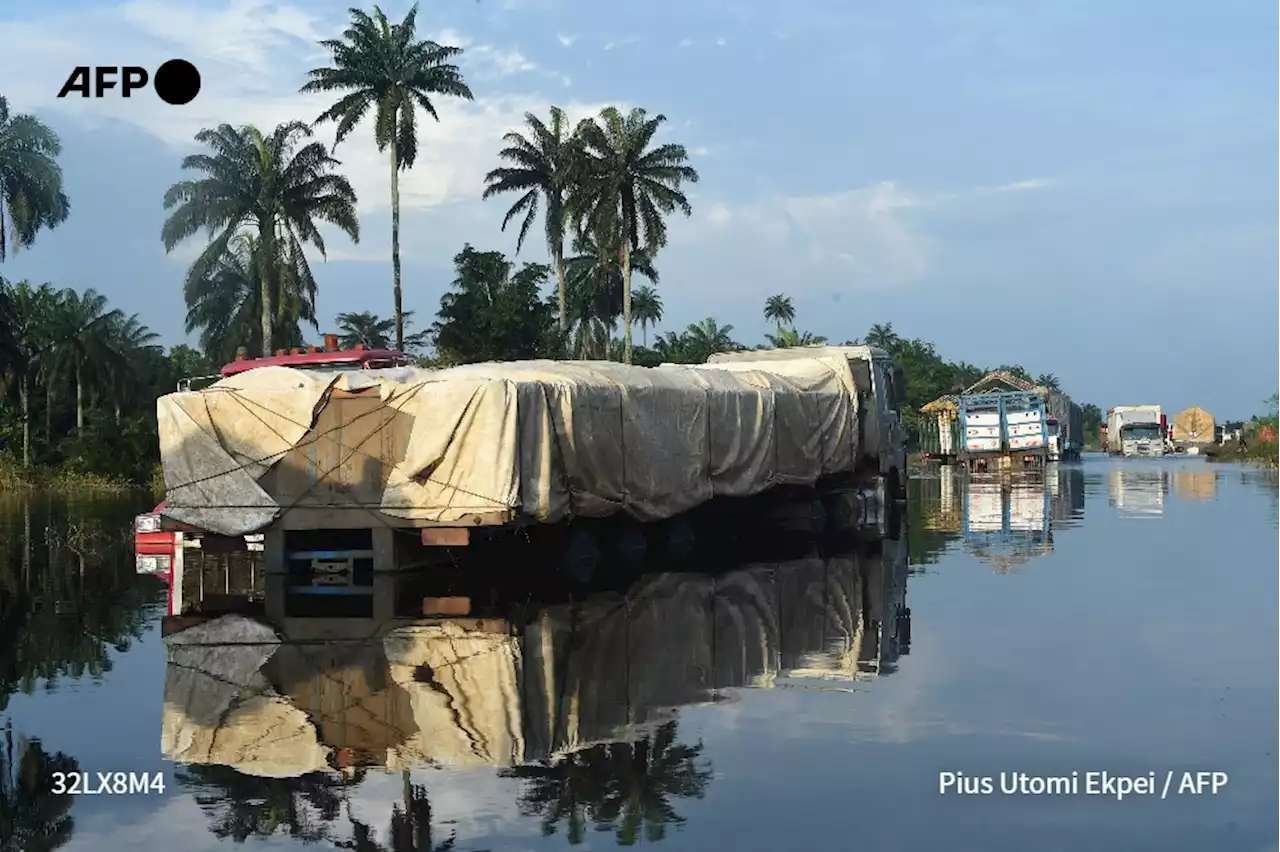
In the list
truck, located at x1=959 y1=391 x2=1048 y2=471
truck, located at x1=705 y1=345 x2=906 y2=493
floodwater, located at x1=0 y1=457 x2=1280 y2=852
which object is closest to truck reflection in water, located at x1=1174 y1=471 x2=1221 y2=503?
truck, located at x1=959 y1=391 x2=1048 y2=471

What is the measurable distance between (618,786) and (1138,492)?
3101 cm

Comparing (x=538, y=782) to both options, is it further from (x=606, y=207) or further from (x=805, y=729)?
(x=606, y=207)

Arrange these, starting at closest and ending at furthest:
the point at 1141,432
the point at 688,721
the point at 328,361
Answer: the point at 688,721 < the point at 328,361 < the point at 1141,432

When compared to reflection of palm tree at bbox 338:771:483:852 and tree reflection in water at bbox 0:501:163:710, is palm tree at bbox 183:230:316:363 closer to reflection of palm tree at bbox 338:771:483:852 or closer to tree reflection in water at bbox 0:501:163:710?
tree reflection in water at bbox 0:501:163:710

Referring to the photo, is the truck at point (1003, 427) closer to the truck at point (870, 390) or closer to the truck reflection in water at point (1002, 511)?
the truck reflection in water at point (1002, 511)

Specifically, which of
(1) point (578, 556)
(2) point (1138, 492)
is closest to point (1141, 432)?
(2) point (1138, 492)

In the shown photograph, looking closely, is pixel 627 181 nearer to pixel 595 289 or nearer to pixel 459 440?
pixel 595 289

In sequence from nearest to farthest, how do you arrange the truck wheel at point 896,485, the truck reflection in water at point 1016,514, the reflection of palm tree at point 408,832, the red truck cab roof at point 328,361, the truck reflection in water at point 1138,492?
1. the reflection of palm tree at point 408,832
2. the red truck cab roof at point 328,361
3. the truck reflection in water at point 1016,514
4. the truck wheel at point 896,485
5. the truck reflection in water at point 1138,492

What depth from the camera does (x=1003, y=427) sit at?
164 feet

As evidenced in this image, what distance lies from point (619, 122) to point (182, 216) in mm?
17578

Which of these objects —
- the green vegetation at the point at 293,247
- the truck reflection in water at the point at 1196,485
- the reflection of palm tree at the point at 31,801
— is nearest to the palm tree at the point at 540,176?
the green vegetation at the point at 293,247

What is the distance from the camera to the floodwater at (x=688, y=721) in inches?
254

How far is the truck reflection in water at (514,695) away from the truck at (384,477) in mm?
1663

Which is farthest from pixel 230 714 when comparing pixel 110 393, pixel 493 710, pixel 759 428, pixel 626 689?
pixel 110 393
